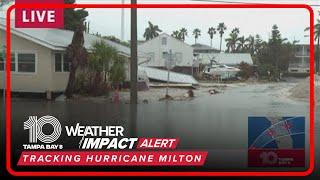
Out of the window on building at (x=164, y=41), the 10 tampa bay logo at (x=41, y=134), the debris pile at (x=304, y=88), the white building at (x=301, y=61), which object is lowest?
the 10 tampa bay logo at (x=41, y=134)

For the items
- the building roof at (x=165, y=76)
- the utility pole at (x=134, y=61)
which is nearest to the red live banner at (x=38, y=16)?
the utility pole at (x=134, y=61)

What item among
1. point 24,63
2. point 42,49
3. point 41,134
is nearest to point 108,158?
point 41,134

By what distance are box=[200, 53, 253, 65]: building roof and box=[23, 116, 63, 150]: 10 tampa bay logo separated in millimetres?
1486

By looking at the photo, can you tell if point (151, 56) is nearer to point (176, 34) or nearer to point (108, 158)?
point (176, 34)

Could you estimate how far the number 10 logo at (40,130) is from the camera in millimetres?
3887

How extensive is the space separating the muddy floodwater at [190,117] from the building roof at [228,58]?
→ 0.35 meters

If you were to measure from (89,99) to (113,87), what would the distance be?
0.48m

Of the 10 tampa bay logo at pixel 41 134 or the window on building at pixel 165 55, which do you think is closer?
the 10 tampa bay logo at pixel 41 134

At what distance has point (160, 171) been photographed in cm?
412

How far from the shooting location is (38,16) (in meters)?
3.81

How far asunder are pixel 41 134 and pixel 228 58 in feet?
6.48

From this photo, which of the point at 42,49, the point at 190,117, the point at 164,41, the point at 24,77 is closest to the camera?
the point at 164,41

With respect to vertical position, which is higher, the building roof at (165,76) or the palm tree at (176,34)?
the palm tree at (176,34)

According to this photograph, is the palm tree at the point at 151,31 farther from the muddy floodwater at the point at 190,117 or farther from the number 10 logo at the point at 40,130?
the number 10 logo at the point at 40,130
